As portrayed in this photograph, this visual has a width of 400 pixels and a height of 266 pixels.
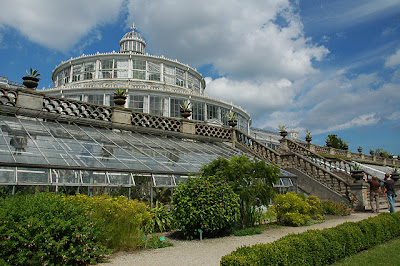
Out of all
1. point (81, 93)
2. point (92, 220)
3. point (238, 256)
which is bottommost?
point (238, 256)

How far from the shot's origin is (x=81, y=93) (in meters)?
36.8

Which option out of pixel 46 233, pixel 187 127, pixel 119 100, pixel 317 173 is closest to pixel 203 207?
pixel 46 233

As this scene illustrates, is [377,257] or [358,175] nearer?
[377,257]

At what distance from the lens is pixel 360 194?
15359mm

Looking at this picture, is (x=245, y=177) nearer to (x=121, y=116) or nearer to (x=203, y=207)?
(x=203, y=207)

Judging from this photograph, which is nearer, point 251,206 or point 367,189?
point 251,206

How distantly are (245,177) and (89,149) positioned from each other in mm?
5951

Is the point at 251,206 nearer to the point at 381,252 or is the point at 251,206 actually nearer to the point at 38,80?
the point at 381,252

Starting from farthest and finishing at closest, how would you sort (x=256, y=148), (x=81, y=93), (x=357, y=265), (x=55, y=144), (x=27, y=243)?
(x=81, y=93), (x=256, y=148), (x=55, y=144), (x=357, y=265), (x=27, y=243)

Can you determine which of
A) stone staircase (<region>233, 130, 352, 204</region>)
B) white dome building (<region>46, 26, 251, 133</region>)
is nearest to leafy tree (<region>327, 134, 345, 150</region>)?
white dome building (<region>46, 26, 251, 133</region>)

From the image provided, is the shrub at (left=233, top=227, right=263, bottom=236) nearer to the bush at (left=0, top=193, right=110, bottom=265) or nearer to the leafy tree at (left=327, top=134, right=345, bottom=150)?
the bush at (left=0, top=193, right=110, bottom=265)

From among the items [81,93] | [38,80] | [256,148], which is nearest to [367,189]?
[256,148]

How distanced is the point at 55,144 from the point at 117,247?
502cm

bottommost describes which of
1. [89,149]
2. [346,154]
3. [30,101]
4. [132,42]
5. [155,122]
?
[89,149]
